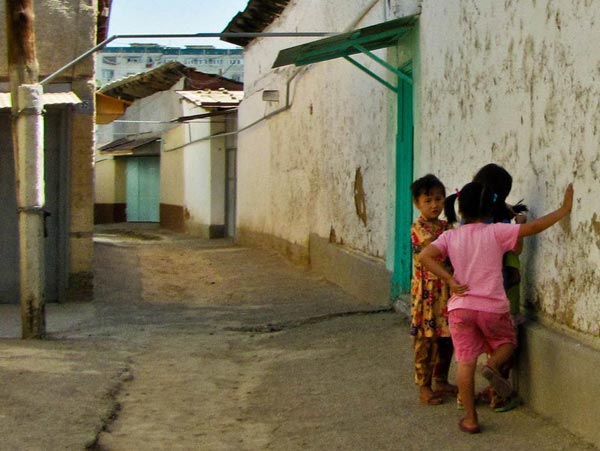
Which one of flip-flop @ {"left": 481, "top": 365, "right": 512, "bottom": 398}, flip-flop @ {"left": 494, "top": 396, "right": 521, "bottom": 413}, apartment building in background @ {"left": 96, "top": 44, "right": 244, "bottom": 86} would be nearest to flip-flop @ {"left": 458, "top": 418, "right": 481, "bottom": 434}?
flip-flop @ {"left": 481, "top": 365, "right": 512, "bottom": 398}

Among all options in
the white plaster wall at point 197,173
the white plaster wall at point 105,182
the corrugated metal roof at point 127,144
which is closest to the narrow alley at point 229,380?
the white plaster wall at point 197,173

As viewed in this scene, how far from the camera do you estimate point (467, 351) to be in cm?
457

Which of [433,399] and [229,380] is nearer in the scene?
[433,399]

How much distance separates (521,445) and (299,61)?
4.59 meters

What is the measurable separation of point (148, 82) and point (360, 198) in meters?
15.3

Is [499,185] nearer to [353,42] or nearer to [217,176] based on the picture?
[353,42]

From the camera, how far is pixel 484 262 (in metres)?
4.52

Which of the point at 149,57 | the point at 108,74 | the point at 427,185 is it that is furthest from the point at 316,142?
the point at 108,74

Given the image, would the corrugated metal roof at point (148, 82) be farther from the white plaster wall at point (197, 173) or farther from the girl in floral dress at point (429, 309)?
the girl in floral dress at point (429, 309)

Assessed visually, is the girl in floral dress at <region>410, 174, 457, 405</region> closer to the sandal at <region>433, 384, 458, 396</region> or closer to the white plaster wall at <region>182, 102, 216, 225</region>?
the sandal at <region>433, 384, 458, 396</region>

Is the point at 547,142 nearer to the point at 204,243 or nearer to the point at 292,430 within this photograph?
the point at 292,430

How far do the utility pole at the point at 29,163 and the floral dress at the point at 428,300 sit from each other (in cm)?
354

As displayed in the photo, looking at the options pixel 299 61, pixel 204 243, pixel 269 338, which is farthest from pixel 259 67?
pixel 269 338

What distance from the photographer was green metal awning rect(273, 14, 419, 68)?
7.42m
